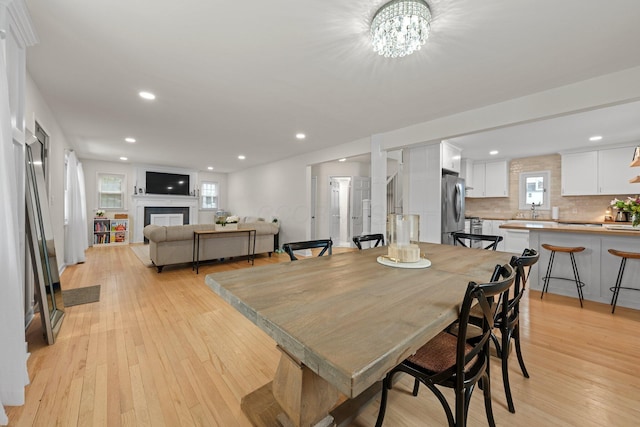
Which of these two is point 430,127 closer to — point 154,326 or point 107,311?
point 154,326

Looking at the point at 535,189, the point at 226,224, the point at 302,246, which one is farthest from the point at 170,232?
the point at 535,189

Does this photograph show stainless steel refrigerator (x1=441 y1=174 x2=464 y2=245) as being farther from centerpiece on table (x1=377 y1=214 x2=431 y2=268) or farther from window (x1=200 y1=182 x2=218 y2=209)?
window (x1=200 y1=182 x2=218 y2=209)

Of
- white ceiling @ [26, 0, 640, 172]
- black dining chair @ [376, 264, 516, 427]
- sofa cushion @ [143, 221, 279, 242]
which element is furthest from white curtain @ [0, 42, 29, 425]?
sofa cushion @ [143, 221, 279, 242]

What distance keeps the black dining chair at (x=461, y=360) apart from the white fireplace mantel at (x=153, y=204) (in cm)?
857

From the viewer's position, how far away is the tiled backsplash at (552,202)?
5.15m

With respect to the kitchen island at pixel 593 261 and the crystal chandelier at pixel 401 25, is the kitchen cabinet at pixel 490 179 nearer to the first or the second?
the kitchen island at pixel 593 261

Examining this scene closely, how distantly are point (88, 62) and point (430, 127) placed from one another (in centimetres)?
396

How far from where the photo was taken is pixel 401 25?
156 centimetres

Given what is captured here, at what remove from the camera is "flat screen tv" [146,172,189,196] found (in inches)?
307

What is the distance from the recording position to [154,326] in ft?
7.83

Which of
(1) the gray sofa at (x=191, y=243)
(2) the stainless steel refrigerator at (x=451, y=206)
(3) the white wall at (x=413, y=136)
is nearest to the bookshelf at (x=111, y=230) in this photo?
(3) the white wall at (x=413, y=136)

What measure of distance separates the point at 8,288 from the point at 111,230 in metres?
7.16

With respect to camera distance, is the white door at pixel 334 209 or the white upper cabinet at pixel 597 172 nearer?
the white upper cabinet at pixel 597 172

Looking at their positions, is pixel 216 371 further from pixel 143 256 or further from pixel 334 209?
pixel 334 209
